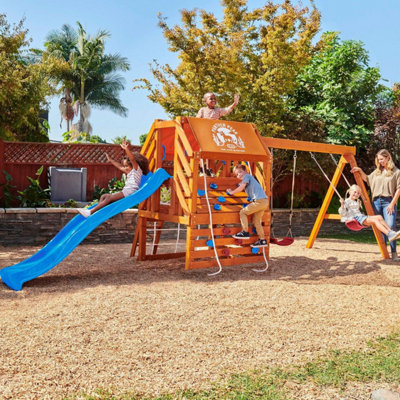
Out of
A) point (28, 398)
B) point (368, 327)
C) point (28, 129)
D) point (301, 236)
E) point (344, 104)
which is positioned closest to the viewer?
point (28, 398)

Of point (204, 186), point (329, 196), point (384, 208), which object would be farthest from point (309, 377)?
point (329, 196)

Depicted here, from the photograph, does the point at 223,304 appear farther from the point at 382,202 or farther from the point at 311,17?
the point at 311,17

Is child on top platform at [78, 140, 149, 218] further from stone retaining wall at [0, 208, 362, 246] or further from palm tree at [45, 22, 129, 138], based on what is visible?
palm tree at [45, 22, 129, 138]

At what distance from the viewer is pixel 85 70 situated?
45688 mm

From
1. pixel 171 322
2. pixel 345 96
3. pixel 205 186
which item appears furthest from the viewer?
pixel 345 96

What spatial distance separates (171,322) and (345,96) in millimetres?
11675

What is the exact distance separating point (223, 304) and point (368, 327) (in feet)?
4.91

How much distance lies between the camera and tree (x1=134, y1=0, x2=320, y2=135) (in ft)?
41.2

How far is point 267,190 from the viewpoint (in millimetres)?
7812

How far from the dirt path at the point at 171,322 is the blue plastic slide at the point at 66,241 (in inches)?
7.3

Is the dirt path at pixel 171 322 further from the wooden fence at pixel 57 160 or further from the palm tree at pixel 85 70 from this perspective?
the palm tree at pixel 85 70

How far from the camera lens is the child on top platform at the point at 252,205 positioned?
23.9ft

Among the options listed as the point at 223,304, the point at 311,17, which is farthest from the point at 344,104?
the point at 223,304

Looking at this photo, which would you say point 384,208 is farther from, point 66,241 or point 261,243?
point 66,241
